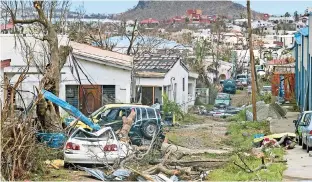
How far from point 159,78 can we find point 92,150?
22.8m

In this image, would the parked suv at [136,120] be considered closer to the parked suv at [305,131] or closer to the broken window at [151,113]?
the broken window at [151,113]

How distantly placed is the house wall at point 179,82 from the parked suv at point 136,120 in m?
16.7

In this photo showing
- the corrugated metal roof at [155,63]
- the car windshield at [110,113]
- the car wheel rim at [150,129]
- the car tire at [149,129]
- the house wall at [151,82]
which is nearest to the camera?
the car tire at [149,129]

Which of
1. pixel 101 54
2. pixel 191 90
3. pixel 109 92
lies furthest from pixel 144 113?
pixel 191 90

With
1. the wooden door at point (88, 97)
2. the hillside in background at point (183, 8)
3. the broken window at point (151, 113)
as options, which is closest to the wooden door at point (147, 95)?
the wooden door at point (88, 97)

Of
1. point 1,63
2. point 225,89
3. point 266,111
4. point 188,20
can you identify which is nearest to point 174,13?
point 188,20

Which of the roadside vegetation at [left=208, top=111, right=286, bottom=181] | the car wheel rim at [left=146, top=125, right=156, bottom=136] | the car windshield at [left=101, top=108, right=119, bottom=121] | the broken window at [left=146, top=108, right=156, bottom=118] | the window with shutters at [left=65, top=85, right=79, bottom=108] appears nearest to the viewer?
the roadside vegetation at [left=208, top=111, right=286, bottom=181]

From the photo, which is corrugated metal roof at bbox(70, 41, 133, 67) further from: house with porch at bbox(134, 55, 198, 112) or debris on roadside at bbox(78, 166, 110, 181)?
debris on roadside at bbox(78, 166, 110, 181)

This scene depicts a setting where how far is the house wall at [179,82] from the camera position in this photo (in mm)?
42981

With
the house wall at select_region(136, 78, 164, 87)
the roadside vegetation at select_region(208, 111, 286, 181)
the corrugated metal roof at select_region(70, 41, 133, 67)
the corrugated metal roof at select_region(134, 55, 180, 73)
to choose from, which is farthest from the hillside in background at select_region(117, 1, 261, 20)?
the roadside vegetation at select_region(208, 111, 286, 181)

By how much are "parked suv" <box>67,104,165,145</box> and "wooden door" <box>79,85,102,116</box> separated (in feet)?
27.3

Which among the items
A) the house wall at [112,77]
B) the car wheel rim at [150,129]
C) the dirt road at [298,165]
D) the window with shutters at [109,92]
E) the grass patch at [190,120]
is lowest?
the grass patch at [190,120]

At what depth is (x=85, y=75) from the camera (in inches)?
1287

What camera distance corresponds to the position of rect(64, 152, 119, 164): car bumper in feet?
60.2
